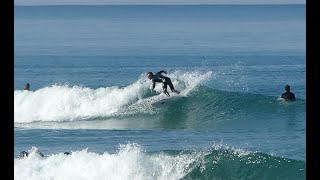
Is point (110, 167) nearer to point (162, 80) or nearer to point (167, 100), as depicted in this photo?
point (162, 80)

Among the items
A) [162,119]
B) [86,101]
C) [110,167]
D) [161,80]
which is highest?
[161,80]

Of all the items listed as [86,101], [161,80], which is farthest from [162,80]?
[86,101]

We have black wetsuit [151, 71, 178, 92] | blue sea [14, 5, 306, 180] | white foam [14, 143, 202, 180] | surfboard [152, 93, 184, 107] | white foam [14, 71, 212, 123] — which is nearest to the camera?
white foam [14, 143, 202, 180]

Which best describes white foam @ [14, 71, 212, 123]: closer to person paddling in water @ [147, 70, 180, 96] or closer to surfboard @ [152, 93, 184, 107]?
surfboard @ [152, 93, 184, 107]

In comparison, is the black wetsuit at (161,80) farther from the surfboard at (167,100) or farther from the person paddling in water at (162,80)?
the surfboard at (167,100)

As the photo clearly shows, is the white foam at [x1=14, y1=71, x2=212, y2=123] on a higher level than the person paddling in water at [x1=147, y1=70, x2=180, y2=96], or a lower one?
lower

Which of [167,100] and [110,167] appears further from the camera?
[167,100]

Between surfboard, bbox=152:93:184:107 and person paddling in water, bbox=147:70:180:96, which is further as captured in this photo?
surfboard, bbox=152:93:184:107

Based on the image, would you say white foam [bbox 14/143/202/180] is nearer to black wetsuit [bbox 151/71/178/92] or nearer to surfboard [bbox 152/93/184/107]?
black wetsuit [bbox 151/71/178/92]

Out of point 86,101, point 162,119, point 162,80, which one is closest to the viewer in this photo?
point 162,119

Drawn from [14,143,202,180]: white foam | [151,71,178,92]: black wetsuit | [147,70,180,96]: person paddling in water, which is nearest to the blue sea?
[14,143,202,180]: white foam

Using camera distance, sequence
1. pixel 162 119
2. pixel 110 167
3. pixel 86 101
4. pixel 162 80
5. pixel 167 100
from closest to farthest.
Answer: pixel 110 167 < pixel 162 119 < pixel 162 80 < pixel 167 100 < pixel 86 101

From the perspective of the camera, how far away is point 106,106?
91.2ft

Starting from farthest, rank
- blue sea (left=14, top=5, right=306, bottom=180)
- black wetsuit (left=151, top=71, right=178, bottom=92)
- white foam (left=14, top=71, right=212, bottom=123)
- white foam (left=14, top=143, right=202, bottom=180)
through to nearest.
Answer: white foam (left=14, top=71, right=212, bottom=123) → black wetsuit (left=151, top=71, right=178, bottom=92) → blue sea (left=14, top=5, right=306, bottom=180) → white foam (left=14, top=143, right=202, bottom=180)
